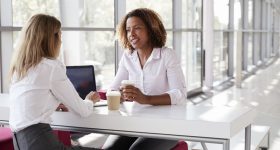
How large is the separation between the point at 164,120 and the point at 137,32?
0.81 m

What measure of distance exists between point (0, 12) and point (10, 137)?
5.04 feet

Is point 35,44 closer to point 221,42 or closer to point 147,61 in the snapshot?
point 147,61

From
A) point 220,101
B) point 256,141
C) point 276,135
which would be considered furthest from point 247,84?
point 256,141

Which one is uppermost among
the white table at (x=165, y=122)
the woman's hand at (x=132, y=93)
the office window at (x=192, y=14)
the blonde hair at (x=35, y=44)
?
the office window at (x=192, y=14)

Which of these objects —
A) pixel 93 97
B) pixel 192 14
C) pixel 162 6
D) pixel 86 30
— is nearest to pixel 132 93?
pixel 93 97

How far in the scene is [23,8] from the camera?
3.86m

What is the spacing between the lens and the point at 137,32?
2.48 m

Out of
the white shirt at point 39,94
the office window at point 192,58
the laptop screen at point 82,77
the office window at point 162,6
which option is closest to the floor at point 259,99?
the office window at point 192,58

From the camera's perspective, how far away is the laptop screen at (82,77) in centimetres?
291

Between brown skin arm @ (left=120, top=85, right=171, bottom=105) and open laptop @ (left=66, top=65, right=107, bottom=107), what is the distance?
770 millimetres

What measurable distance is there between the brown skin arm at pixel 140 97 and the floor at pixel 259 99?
2.04 metres

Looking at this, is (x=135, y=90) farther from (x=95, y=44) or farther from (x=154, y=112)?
(x=95, y=44)

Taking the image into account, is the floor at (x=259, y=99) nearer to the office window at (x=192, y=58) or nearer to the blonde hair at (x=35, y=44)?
the office window at (x=192, y=58)

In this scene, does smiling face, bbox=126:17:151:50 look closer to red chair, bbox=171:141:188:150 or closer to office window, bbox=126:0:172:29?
red chair, bbox=171:141:188:150
